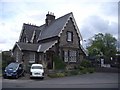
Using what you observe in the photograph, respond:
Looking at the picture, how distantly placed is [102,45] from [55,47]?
1829 inches

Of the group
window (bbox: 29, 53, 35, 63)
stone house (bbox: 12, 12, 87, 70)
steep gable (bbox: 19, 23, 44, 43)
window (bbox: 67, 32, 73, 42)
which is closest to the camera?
stone house (bbox: 12, 12, 87, 70)

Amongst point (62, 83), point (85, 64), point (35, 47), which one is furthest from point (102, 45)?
point (62, 83)

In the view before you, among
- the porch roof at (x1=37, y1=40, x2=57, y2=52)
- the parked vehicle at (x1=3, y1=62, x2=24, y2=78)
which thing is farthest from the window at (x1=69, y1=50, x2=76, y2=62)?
the parked vehicle at (x1=3, y1=62, x2=24, y2=78)

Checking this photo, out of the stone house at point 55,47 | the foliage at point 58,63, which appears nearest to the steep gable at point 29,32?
the stone house at point 55,47

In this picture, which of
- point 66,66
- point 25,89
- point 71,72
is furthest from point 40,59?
point 25,89

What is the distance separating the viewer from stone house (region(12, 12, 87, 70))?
37.4 m

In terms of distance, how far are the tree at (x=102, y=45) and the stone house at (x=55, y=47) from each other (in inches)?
1403

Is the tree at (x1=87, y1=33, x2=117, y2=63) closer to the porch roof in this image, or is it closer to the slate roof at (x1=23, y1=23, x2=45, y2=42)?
the slate roof at (x1=23, y1=23, x2=45, y2=42)

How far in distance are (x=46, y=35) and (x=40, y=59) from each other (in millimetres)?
5367

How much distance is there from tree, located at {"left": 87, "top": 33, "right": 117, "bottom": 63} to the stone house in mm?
35637

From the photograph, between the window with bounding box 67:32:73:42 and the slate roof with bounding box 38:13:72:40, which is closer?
the slate roof with bounding box 38:13:72:40

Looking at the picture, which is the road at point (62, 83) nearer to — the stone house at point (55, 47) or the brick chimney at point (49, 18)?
the stone house at point (55, 47)

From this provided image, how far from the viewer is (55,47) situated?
124ft

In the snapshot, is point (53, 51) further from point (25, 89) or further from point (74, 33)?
point (25, 89)
